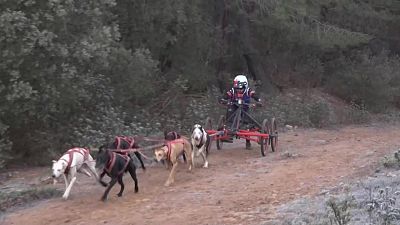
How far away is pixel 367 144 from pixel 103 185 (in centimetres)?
895

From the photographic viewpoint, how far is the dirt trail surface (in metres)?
9.00

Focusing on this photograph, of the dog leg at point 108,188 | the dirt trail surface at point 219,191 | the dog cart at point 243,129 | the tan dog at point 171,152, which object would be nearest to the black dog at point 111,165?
the dog leg at point 108,188

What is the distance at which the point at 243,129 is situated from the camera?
15156 millimetres

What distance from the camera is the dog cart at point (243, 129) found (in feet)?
47.4

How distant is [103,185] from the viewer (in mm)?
10594

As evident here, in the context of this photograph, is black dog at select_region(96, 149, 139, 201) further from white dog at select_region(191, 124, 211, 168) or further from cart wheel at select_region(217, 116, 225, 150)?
cart wheel at select_region(217, 116, 225, 150)

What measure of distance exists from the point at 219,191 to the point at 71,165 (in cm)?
248

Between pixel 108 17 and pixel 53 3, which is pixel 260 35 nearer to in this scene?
pixel 108 17

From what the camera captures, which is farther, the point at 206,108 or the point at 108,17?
the point at 206,108

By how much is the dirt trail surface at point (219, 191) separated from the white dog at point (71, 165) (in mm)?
327

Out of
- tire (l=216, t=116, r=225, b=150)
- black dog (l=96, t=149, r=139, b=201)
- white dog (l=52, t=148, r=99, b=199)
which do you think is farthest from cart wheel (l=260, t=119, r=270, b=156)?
black dog (l=96, t=149, r=139, b=201)

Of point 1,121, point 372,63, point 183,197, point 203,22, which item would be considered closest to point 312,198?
point 183,197

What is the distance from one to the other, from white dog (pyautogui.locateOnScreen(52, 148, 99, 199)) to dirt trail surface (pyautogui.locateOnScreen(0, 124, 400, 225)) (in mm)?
327

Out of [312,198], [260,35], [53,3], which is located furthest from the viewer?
[260,35]
